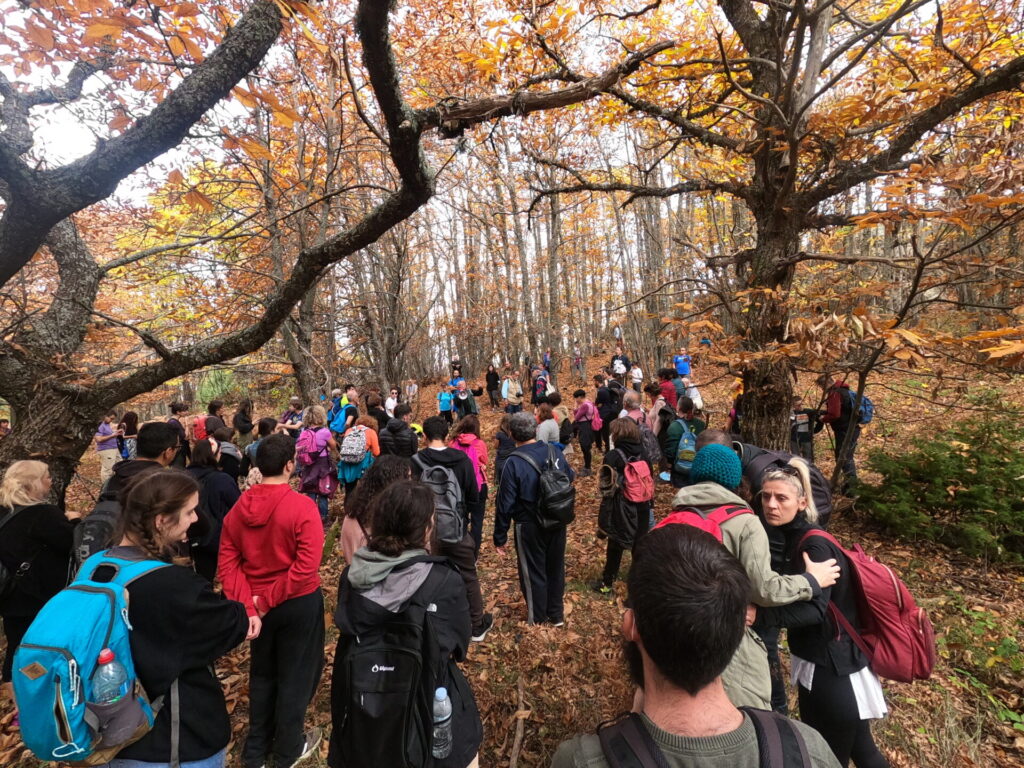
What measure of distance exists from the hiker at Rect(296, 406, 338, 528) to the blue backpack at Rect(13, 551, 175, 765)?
15.1 ft

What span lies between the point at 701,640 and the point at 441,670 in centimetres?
→ 140

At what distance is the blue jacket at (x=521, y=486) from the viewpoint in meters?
Result: 4.18

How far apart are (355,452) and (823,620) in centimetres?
566

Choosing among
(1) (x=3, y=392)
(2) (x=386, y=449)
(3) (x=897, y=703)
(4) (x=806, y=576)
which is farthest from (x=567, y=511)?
(1) (x=3, y=392)

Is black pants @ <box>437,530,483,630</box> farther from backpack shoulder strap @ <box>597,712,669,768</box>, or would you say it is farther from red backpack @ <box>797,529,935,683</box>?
backpack shoulder strap @ <box>597,712,669,768</box>

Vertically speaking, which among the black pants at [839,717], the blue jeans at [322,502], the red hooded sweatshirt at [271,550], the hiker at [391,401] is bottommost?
the blue jeans at [322,502]

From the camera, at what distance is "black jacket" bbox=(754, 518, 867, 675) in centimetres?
221

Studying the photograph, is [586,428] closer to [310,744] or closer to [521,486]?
[521,486]

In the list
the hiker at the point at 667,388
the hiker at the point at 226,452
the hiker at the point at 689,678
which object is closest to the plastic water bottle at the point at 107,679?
the hiker at the point at 689,678

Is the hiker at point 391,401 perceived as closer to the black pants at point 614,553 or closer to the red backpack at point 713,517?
the black pants at point 614,553

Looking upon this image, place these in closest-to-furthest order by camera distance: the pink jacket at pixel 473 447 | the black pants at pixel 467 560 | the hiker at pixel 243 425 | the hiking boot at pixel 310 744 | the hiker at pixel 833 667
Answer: the hiker at pixel 833 667, the hiking boot at pixel 310 744, the black pants at pixel 467 560, the pink jacket at pixel 473 447, the hiker at pixel 243 425

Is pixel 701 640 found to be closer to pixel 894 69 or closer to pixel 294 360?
pixel 894 69

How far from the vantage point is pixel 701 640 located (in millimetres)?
1147

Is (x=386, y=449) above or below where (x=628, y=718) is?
below
